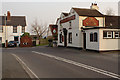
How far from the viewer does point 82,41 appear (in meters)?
25.2

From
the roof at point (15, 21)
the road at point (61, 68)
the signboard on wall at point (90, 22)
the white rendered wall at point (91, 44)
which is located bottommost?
the road at point (61, 68)

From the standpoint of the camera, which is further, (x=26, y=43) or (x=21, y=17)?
(x=21, y=17)

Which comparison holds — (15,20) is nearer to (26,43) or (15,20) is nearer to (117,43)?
(26,43)

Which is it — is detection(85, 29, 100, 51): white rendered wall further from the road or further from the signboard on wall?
the road

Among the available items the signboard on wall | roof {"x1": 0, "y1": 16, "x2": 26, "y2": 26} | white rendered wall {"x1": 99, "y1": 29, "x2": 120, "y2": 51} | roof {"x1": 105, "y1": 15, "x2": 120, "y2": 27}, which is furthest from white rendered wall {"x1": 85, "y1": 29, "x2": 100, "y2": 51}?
roof {"x1": 0, "y1": 16, "x2": 26, "y2": 26}

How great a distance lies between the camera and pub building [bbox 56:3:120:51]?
67.1ft

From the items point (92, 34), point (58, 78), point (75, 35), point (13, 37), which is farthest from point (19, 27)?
point (58, 78)

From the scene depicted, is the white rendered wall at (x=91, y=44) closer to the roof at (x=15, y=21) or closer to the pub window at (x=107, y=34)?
the pub window at (x=107, y=34)

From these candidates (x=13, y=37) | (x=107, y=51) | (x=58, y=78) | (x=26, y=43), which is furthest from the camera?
(x=13, y=37)

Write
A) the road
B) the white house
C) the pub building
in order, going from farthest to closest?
the white house → the pub building → the road

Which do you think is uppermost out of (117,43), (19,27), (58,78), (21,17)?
(21,17)

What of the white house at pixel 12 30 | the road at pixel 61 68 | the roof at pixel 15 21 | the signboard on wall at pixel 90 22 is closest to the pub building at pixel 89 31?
the signboard on wall at pixel 90 22

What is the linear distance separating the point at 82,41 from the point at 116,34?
565 centimetres

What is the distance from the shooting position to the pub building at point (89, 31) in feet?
67.1
